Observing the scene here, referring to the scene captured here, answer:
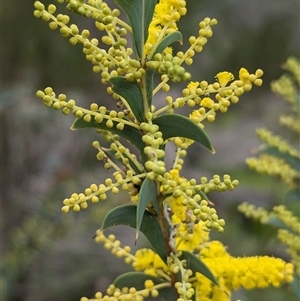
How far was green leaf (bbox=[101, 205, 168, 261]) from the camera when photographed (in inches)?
26.8

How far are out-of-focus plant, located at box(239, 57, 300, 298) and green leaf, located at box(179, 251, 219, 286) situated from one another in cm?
39

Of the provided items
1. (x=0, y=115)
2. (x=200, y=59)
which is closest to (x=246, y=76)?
(x=0, y=115)

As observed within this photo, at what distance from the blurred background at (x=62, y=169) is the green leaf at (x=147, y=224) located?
1.20 metres

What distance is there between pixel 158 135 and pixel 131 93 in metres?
0.08

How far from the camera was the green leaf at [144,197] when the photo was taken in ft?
1.87

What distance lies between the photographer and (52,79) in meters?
4.59

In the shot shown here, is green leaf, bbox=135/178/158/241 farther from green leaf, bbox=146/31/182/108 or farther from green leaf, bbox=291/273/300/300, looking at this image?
green leaf, bbox=291/273/300/300

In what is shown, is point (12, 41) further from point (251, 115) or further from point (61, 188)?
point (251, 115)

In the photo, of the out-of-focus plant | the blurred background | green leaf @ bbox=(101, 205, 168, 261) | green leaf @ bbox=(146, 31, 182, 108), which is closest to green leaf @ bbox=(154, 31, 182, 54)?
green leaf @ bbox=(146, 31, 182, 108)

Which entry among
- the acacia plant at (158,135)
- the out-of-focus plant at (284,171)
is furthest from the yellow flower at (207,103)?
the out-of-focus plant at (284,171)

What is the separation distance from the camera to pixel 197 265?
0.67 m

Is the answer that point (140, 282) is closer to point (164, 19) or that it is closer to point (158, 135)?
point (158, 135)

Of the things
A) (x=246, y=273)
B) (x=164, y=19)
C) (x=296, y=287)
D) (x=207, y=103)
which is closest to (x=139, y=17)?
(x=164, y=19)

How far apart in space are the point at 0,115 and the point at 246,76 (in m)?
3.48
